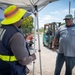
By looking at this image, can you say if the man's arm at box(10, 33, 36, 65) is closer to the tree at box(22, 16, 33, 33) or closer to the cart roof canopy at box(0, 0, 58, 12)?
the cart roof canopy at box(0, 0, 58, 12)

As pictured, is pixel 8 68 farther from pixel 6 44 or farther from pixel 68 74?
pixel 68 74

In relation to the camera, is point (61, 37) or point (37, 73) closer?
point (61, 37)

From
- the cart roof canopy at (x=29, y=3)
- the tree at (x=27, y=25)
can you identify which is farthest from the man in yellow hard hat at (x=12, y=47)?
the tree at (x=27, y=25)

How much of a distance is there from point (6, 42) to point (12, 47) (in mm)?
127

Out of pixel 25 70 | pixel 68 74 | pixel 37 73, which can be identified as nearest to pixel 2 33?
pixel 25 70

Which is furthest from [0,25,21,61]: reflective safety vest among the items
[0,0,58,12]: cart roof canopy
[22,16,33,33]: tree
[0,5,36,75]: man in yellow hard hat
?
[22,16,33,33]: tree

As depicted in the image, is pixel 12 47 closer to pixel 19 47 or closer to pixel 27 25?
pixel 19 47

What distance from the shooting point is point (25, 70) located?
3207 mm

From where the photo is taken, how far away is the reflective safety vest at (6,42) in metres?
2.93

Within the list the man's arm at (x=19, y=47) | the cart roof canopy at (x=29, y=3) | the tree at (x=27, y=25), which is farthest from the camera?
the tree at (x=27, y=25)

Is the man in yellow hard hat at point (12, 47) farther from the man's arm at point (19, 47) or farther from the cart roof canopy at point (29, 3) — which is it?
the cart roof canopy at point (29, 3)

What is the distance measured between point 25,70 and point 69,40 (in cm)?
214

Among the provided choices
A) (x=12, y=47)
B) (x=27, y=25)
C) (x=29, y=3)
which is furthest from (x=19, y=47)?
(x=27, y=25)

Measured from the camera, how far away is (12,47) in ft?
9.43
